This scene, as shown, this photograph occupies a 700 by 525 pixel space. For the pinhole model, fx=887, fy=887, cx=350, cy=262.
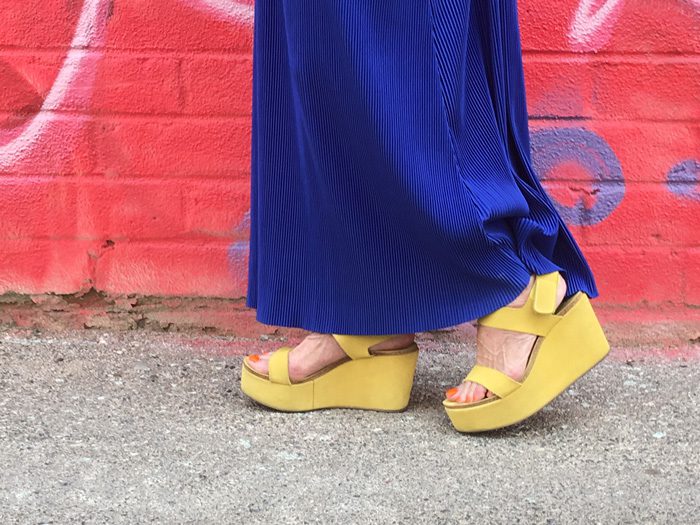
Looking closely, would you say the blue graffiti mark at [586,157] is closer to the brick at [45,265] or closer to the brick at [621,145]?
the brick at [621,145]

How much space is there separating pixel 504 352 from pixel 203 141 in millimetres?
824

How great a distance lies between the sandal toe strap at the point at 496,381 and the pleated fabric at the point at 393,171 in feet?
0.31

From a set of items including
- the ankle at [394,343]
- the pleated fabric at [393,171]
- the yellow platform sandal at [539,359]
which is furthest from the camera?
the ankle at [394,343]

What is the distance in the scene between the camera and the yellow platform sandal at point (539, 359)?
1397 mm

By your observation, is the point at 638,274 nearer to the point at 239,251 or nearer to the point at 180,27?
the point at 239,251

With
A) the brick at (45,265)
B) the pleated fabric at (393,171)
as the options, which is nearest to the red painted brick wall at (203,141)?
the brick at (45,265)

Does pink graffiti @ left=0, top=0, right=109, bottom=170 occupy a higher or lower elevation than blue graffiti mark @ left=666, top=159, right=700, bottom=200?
higher

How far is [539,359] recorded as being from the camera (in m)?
1.41

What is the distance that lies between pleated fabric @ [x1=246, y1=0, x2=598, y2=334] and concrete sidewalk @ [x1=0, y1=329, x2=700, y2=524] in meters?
0.21

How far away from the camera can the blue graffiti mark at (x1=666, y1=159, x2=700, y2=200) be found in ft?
6.02

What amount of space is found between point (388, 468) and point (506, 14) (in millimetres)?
733

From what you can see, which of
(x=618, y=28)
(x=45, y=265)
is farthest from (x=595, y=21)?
(x=45, y=265)

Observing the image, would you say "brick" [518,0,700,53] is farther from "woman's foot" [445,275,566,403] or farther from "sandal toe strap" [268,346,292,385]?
"sandal toe strap" [268,346,292,385]

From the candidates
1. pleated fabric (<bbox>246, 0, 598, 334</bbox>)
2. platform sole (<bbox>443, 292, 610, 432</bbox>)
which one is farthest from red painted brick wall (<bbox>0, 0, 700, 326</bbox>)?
platform sole (<bbox>443, 292, 610, 432</bbox>)
